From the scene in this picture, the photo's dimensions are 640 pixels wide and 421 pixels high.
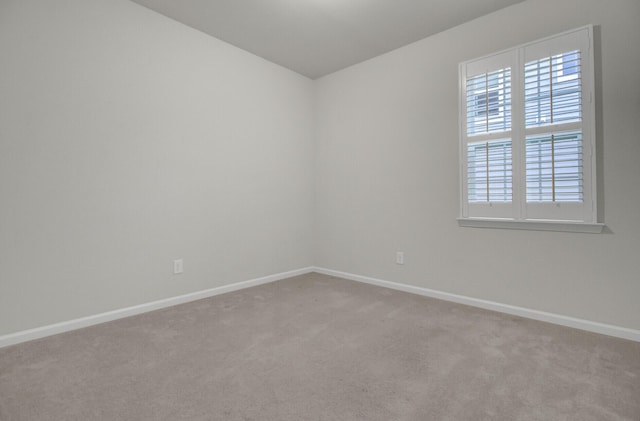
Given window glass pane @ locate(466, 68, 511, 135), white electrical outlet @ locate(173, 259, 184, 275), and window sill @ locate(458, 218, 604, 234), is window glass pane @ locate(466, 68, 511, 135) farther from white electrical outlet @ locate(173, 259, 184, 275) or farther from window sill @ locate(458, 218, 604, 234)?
white electrical outlet @ locate(173, 259, 184, 275)

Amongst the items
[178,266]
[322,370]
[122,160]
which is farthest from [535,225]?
[122,160]

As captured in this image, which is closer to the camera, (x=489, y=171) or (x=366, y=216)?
(x=489, y=171)

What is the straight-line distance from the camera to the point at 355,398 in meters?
1.42

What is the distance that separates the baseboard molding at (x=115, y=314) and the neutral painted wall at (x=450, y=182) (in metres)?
1.16

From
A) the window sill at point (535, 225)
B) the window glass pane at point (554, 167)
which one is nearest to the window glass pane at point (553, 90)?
the window glass pane at point (554, 167)

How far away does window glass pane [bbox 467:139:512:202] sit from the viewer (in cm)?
245

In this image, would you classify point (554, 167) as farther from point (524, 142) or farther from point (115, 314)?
point (115, 314)

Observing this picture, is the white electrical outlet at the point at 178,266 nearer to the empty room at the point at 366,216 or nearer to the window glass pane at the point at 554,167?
the empty room at the point at 366,216

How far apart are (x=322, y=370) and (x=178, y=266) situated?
1.69 m

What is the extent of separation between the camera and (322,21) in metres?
2.68

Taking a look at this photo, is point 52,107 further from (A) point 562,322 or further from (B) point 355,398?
(A) point 562,322

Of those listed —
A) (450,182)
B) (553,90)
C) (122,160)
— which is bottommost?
(450,182)

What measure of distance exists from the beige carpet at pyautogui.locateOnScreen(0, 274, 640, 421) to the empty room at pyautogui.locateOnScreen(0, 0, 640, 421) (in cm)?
1

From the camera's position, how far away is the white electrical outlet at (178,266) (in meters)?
2.72
